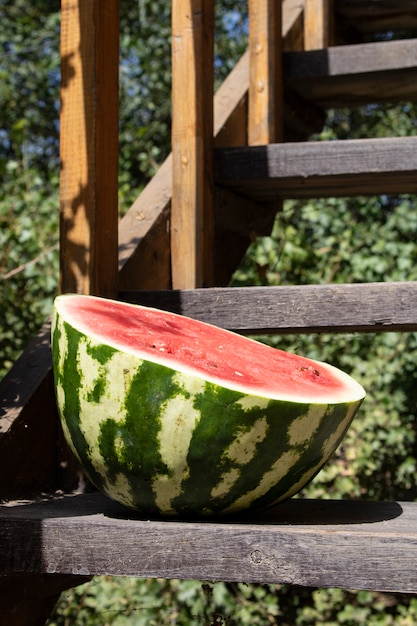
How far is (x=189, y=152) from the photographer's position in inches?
97.0

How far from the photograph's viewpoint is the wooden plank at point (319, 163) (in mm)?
2502

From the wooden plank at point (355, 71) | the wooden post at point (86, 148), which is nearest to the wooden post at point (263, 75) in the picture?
the wooden plank at point (355, 71)

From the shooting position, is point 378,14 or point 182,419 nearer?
point 182,419

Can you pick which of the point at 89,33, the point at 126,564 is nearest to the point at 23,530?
the point at 126,564

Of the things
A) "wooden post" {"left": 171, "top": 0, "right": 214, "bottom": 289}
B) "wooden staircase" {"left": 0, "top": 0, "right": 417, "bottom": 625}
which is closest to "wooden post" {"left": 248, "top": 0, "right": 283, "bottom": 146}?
"wooden staircase" {"left": 0, "top": 0, "right": 417, "bottom": 625}

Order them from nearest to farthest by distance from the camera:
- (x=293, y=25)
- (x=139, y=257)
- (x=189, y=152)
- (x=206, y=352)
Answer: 1. (x=206, y=352)
2. (x=139, y=257)
3. (x=189, y=152)
4. (x=293, y=25)

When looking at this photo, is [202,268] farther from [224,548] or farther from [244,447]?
[224,548]

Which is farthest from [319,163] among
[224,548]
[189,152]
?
[224,548]

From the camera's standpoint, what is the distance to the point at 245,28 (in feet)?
24.1

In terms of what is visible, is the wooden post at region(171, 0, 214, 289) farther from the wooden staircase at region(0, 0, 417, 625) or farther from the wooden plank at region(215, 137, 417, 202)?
the wooden plank at region(215, 137, 417, 202)

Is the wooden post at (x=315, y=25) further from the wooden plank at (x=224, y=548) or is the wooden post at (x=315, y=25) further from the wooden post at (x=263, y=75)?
the wooden plank at (x=224, y=548)

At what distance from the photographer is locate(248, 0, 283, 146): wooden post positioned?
2973 millimetres

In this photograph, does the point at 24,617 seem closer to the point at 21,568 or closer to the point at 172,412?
the point at 21,568

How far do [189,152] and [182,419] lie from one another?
43.0 inches
